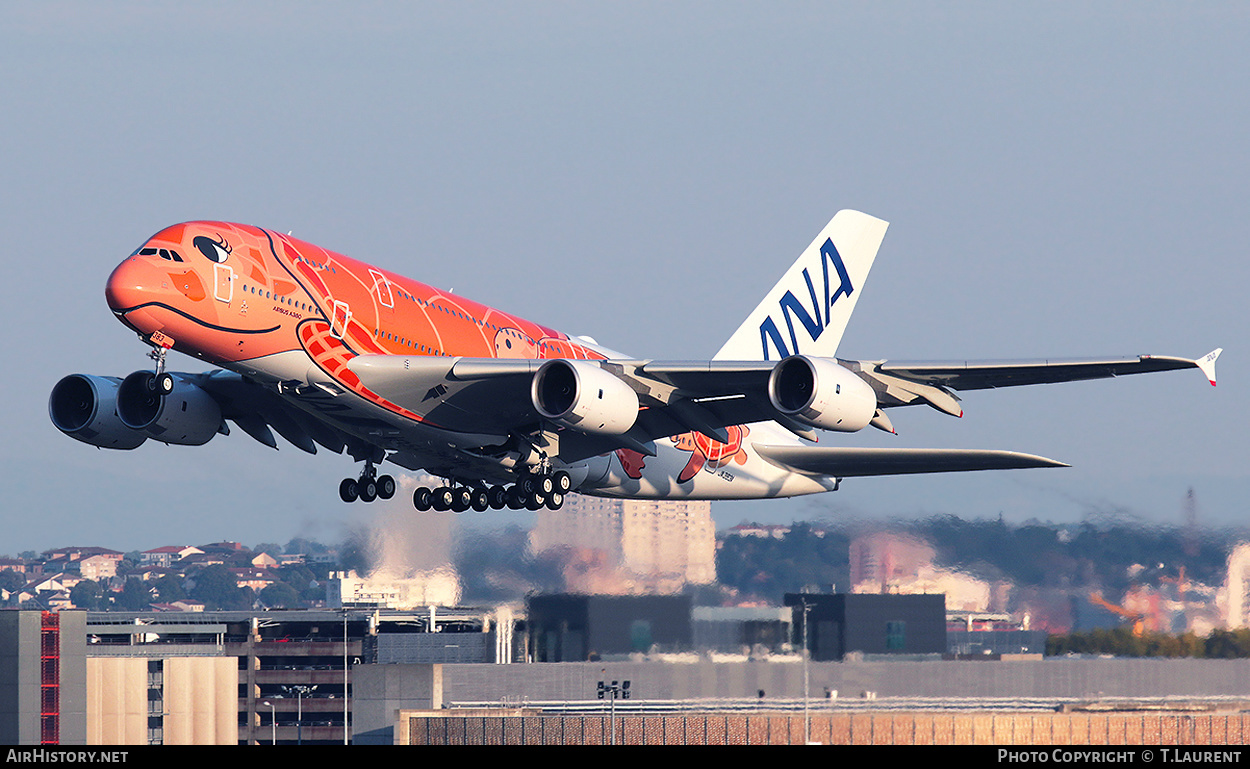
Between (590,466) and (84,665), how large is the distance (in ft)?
97.9

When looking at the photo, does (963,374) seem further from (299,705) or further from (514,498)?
(299,705)

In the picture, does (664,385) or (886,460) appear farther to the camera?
(886,460)

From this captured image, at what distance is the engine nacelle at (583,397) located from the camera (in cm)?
2555

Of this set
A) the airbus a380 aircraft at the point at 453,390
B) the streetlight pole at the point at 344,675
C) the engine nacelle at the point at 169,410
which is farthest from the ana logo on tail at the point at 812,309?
the streetlight pole at the point at 344,675

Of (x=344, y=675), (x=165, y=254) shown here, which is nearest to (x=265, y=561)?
(x=344, y=675)

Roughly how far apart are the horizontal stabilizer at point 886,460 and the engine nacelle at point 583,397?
8.21m

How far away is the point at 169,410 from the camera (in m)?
29.4

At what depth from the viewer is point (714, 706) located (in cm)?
3459

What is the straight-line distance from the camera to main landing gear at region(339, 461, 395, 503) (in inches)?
1200

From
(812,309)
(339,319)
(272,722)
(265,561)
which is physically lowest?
(272,722)

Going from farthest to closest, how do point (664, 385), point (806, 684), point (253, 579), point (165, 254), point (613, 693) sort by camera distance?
point (253, 579) → point (613, 693) → point (806, 684) → point (664, 385) → point (165, 254)

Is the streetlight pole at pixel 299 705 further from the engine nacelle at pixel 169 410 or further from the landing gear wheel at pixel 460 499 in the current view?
the engine nacelle at pixel 169 410

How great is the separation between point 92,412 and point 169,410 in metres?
1.75

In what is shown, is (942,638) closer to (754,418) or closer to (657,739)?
(657,739)
